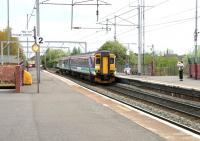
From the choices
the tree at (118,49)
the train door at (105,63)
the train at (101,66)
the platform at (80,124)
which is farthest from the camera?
the tree at (118,49)

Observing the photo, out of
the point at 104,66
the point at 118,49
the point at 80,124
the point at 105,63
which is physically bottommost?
the point at 80,124

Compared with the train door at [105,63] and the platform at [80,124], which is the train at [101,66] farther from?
the platform at [80,124]

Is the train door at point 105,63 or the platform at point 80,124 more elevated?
the train door at point 105,63

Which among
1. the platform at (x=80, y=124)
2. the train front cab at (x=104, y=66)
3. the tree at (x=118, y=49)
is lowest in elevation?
the platform at (x=80, y=124)

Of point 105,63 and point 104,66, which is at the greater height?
point 105,63

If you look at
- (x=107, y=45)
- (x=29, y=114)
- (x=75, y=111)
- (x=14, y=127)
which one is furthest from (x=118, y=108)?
(x=107, y=45)

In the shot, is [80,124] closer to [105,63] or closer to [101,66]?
[101,66]

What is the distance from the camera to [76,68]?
55.4 metres

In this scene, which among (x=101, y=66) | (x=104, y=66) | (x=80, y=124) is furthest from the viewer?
(x=104, y=66)

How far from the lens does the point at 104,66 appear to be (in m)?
43.5

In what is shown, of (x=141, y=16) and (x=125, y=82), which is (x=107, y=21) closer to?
(x=141, y=16)

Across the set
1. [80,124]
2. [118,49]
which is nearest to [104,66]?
[80,124]

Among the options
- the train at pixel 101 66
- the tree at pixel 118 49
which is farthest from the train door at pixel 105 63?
the tree at pixel 118 49

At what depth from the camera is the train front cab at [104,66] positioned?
142 feet
